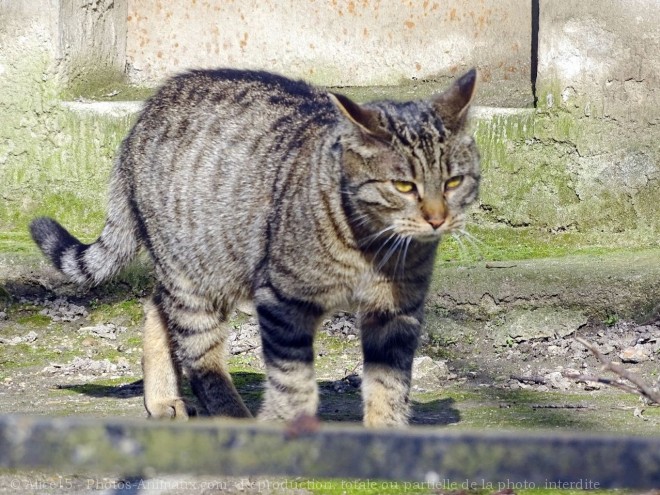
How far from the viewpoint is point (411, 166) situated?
11.0 ft

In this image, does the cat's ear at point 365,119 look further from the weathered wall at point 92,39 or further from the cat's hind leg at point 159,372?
the weathered wall at point 92,39

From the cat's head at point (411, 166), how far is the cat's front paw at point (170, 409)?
3.88 ft

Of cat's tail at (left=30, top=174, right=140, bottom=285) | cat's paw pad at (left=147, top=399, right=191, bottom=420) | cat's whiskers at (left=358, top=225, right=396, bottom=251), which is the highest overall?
→ cat's whiskers at (left=358, top=225, right=396, bottom=251)

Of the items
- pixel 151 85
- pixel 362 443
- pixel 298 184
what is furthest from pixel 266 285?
pixel 151 85

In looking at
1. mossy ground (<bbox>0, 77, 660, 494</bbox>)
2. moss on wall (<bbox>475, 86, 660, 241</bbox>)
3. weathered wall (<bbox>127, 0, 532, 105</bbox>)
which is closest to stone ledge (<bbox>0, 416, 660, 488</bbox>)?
mossy ground (<bbox>0, 77, 660, 494</bbox>)

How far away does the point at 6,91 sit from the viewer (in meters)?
5.98

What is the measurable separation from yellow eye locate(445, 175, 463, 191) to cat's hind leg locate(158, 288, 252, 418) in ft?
4.08

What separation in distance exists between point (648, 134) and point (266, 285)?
2723 mm

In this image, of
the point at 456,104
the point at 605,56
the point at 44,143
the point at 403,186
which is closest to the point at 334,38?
the point at 605,56

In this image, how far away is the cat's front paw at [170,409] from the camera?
409 centimetres

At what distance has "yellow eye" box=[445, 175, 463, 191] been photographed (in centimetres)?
340

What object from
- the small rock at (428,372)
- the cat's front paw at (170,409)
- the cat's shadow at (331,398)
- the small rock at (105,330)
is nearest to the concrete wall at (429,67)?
the small rock at (105,330)

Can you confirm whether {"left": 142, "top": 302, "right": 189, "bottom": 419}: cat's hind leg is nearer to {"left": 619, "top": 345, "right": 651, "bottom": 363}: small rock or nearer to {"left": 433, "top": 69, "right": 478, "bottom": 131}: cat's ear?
{"left": 433, "top": 69, "right": 478, "bottom": 131}: cat's ear

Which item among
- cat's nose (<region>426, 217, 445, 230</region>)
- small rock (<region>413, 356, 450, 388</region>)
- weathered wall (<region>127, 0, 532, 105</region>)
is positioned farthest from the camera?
weathered wall (<region>127, 0, 532, 105</region>)
